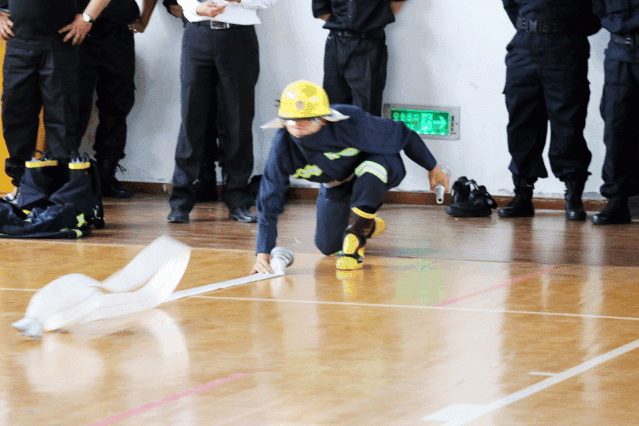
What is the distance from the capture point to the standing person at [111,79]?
575cm

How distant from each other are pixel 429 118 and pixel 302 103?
261 cm

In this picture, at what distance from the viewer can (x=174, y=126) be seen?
6.23 metres

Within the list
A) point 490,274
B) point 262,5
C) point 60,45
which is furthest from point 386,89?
point 490,274

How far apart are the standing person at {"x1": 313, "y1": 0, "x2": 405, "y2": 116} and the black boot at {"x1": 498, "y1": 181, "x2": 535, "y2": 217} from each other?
0.99 meters

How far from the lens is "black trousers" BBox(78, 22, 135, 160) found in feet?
19.0

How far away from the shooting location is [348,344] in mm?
2529

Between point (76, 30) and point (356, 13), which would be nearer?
point (76, 30)

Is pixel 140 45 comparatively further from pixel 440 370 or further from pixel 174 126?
pixel 440 370

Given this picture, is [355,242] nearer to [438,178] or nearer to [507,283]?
[438,178]

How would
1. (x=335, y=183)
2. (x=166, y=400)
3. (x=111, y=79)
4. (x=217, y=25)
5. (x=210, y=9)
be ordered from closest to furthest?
1. (x=166, y=400)
2. (x=335, y=183)
3. (x=210, y=9)
4. (x=217, y=25)
5. (x=111, y=79)

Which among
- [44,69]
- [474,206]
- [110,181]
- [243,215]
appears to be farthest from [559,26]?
[110,181]

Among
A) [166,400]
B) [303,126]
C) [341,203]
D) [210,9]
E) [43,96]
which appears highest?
[210,9]

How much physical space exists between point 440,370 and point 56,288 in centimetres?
118

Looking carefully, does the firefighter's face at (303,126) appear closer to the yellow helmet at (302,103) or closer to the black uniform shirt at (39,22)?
the yellow helmet at (302,103)
